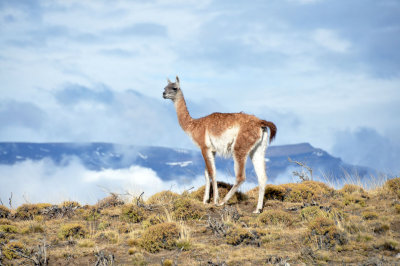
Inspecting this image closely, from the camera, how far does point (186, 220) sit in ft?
41.2

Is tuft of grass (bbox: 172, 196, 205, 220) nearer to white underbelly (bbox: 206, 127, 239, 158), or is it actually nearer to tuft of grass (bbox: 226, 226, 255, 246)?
white underbelly (bbox: 206, 127, 239, 158)

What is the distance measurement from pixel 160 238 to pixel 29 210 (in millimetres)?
7176

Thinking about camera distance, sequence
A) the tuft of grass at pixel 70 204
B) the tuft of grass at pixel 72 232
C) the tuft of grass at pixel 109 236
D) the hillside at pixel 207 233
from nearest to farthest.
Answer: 1. the hillside at pixel 207 233
2. the tuft of grass at pixel 109 236
3. the tuft of grass at pixel 72 232
4. the tuft of grass at pixel 70 204

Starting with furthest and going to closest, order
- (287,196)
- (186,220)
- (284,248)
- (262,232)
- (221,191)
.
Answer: (287,196)
(221,191)
(186,220)
(262,232)
(284,248)

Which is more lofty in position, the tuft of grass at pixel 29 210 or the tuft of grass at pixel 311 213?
the tuft of grass at pixel 311 213

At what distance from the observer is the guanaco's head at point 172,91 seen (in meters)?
15.3

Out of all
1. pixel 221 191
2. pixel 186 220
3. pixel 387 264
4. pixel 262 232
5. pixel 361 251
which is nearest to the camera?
pixel 387 264

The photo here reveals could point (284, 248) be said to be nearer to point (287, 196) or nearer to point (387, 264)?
point (387, 264)

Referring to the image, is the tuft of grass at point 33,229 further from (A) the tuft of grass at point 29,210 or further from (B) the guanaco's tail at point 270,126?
(B) the guanaco's tail at point 270,126

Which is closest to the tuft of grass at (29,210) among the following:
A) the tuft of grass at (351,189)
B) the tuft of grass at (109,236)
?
the tuft of grass at (109,236)

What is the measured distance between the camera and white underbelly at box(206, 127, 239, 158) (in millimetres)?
13230

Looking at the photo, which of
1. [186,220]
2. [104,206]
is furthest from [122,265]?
[104,206]

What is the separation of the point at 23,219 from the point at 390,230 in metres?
11.6

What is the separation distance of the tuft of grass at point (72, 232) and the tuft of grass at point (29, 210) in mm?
3543
